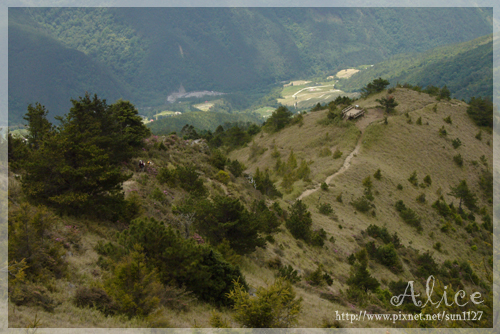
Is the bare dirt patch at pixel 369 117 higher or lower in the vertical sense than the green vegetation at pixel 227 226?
higher

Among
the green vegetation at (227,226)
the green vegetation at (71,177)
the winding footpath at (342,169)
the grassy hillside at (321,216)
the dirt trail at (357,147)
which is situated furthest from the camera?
the dirt trail at (357,147)

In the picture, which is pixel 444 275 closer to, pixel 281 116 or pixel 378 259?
pixel 378 259

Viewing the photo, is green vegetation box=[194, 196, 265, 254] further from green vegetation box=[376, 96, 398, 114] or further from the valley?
green vegetation box=[376, 96, 398, 114]

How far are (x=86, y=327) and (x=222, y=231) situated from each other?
1033 centimetres

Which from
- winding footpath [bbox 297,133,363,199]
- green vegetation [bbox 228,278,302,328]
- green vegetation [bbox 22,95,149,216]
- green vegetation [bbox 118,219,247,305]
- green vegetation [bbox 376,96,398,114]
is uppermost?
green vegetation [bbox 376,96,398,114]

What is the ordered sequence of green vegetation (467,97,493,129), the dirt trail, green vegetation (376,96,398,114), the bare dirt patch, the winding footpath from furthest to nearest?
1. green vegetation (467,97,493,129)
2. green vegetation (376,96,398,114)
3. the bare dirt patch
4. the dirt trail
5. the winding footpath

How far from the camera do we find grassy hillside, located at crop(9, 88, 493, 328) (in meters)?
10.9

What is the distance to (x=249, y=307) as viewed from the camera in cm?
970

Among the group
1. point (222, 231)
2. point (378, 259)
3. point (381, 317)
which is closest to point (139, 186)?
point (222, 231)

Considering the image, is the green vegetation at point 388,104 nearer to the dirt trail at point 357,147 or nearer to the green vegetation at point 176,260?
the dirt trail at point 357,147

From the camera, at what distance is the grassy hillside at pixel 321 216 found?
1086cm

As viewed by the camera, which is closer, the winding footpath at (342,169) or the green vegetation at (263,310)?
the green vegetation at (263,310)

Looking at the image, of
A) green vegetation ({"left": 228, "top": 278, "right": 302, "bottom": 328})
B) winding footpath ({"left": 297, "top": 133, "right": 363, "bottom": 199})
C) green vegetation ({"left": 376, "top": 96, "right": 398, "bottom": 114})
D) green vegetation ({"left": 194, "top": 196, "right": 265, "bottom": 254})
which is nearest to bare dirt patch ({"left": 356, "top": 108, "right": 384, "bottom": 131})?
green vegetation ({"left": 376, "top": 96, "right": 398, "bottom": 114})

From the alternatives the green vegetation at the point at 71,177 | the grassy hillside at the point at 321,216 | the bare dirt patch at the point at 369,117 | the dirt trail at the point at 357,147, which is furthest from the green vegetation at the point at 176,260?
the bare dirt patch at the point at 369,117
